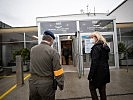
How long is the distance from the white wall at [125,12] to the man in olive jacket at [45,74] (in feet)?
39.2

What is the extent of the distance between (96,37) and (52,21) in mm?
9773

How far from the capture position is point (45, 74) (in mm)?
3223

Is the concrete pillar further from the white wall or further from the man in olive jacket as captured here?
the white wall

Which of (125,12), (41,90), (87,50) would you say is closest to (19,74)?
(41,90)

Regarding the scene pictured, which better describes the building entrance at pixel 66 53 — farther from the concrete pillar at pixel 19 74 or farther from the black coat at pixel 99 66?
the black coat at pixel 99 66

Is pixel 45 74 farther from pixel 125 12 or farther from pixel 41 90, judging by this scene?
pixel 125 12

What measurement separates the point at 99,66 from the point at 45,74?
142 centimetres

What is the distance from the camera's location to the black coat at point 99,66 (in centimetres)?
415

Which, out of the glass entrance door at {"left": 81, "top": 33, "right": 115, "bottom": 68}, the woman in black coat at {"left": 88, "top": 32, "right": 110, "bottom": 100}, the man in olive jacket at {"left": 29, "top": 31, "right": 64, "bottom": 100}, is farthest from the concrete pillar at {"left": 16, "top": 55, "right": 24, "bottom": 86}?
the glass entrance door at {"left": 81, "top": 33, "right": 115, "bottom": 68}

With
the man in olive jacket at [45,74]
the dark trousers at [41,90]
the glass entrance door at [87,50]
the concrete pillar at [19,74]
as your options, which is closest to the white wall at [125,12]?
the glass entrance door at [87,50]

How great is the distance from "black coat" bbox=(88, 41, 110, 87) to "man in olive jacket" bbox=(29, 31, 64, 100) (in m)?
1.10

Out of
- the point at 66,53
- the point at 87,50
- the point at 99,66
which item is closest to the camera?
the point at 99,66

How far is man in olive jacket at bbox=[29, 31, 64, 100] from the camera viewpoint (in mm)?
3209

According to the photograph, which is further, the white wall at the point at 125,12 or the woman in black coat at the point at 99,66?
the white wall at the point at 125,12
